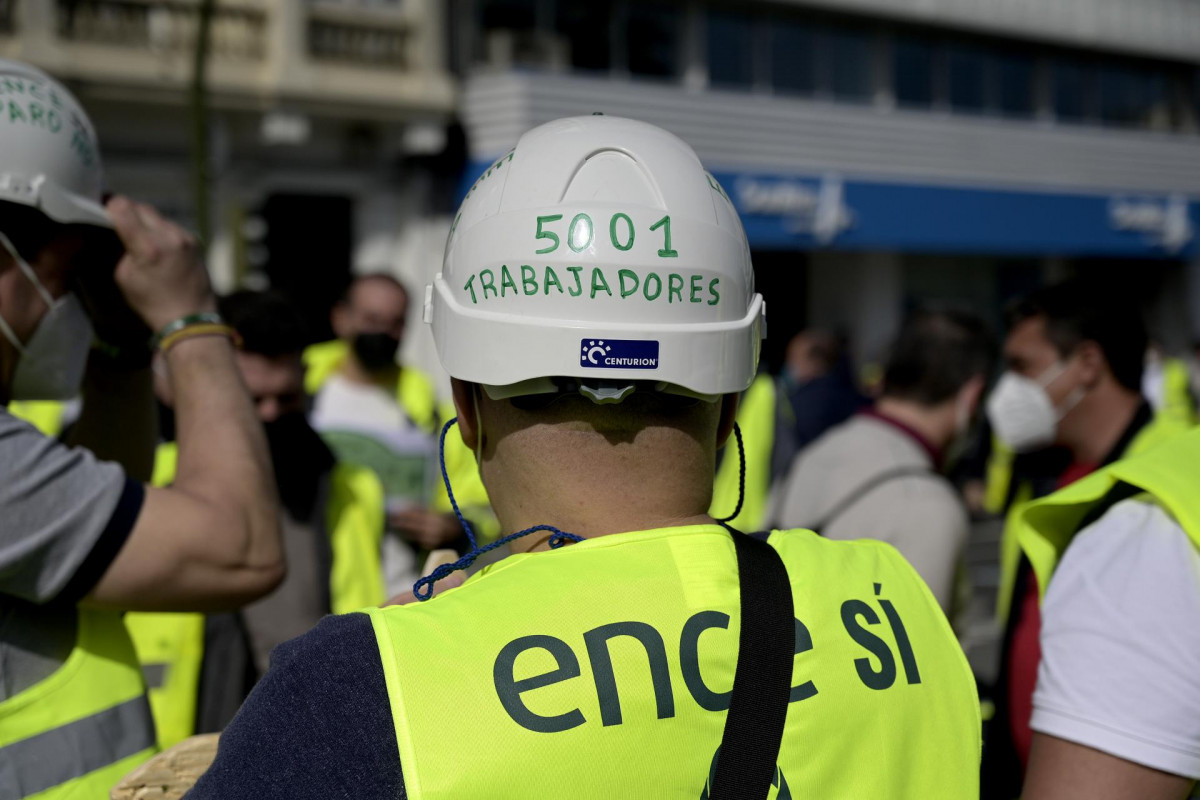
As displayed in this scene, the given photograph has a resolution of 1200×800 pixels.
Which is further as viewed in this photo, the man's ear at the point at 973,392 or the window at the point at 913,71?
the window at the point at 913,71

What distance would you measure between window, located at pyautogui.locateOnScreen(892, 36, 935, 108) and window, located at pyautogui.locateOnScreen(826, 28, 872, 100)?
555 mm

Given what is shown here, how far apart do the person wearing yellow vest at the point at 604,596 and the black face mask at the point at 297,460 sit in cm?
170

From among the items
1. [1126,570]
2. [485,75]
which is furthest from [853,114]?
[1126,570]

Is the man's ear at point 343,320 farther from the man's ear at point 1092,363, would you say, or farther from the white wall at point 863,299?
the white wall at point 863,299

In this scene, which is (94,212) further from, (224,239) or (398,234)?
(398,234)

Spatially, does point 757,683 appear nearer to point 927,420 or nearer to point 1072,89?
point 927,420

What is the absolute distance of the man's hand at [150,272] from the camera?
1748 mm

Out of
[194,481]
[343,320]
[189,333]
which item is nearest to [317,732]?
[194,481]

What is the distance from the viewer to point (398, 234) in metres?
14.2

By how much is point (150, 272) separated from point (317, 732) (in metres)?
1.01

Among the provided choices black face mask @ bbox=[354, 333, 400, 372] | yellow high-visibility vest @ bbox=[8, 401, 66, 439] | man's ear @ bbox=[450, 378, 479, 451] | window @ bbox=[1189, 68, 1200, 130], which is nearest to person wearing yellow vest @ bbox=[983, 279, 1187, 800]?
man's ear @ bbox=[450, 378, 479, 451]

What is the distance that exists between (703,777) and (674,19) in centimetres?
1508

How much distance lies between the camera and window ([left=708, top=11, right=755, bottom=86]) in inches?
601

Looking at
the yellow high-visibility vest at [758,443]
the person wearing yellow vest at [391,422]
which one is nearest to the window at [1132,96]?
the yellow high-visibility vest at [758,443]
